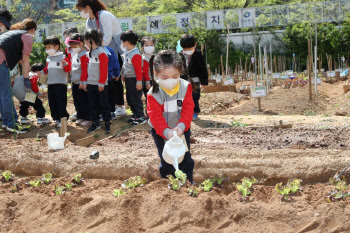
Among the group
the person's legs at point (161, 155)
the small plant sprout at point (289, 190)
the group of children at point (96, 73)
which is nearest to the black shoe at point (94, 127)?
the group of children at point (96, 73)

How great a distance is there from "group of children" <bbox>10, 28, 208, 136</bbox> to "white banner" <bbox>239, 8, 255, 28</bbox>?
939 inches

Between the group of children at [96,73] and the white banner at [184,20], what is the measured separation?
2433 cm

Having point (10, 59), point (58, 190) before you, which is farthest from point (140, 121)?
point (58, 190)

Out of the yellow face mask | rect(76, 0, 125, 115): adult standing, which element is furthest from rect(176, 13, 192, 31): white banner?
the yellow face mask

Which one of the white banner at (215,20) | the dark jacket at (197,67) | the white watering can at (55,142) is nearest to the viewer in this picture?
the white watering can at (55,142)

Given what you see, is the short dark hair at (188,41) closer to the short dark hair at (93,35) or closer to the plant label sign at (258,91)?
the short dark hair at (93,35)

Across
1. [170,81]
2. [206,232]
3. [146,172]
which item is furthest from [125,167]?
[206,232]

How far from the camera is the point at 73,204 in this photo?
355cm

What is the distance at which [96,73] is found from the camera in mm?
6941

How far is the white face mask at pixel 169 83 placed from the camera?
Answer: 11.8ft

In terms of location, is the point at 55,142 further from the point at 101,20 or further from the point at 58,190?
the point at 101,20

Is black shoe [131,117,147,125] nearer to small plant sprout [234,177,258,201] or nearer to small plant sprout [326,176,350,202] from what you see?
small plant sprout [234,177,258,201]

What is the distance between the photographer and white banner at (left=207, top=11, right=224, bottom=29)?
101ft

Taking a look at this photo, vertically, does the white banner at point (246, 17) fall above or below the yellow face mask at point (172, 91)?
above
